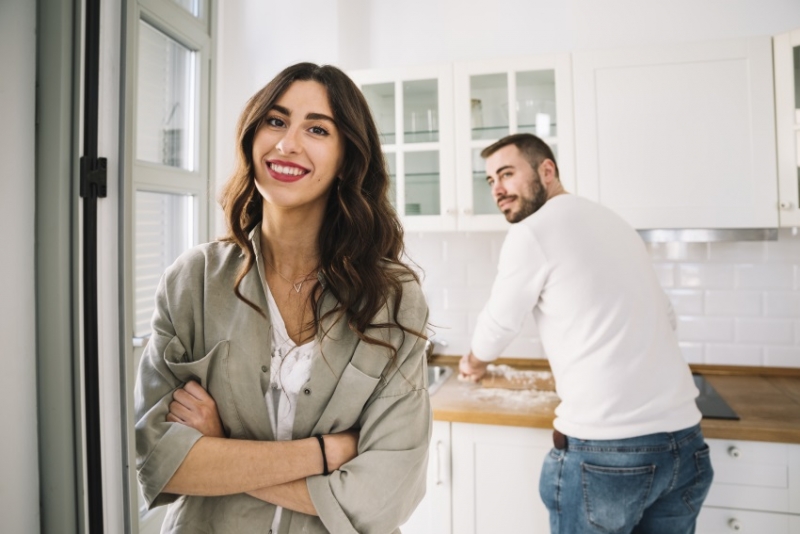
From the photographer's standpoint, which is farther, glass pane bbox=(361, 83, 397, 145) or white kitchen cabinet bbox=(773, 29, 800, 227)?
glass pane bbox=(361, 83, 397, 145)

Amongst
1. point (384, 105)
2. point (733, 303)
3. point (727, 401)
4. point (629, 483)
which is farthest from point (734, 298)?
point (384, 105)

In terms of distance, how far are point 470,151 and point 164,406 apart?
1659 millimetres

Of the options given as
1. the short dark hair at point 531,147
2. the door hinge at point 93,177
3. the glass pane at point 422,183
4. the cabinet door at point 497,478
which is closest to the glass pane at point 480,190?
the glass pane at point 422,183

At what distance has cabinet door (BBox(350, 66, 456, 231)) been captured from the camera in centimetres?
236

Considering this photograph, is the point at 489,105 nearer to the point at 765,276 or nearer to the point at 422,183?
the point at 422,183

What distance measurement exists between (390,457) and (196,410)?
352mm

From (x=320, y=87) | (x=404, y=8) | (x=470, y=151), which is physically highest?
(x=404, y=8)

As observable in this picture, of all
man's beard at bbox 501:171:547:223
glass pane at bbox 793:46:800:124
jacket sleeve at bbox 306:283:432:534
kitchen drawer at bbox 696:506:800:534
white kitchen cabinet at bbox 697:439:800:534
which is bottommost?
Result: kitchen drawer at bbox 696:506:800:534

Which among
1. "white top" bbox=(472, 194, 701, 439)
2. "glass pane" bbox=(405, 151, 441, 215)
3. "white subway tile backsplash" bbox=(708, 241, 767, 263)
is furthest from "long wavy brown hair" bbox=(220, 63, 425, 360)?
"white subway tile backsplash" bbox=(708, 241, 767, 263)

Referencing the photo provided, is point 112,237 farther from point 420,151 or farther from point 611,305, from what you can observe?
point 420,151

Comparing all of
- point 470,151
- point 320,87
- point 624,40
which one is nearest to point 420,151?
point 470,151

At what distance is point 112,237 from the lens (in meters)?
0.71

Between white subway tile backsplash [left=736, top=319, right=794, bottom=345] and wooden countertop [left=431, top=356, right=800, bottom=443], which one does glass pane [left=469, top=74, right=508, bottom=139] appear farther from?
white subway tile backsplash [left=736, top=319, right=794, bottom=345]

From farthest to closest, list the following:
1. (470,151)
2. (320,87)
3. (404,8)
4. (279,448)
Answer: (404,8) → (470,151) → (320,87) → (279,448)
